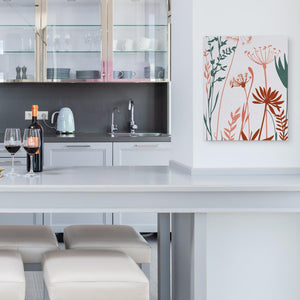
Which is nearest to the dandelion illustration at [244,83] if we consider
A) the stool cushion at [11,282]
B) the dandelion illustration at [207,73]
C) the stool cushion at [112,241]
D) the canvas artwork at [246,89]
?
the canvas artwork at [246,89]

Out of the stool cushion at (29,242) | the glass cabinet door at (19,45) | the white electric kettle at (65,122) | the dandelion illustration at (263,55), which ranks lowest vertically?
the stool cushion at (29,242)

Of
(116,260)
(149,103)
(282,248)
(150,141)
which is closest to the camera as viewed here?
(116,260)

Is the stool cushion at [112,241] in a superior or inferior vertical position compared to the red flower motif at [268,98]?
inferior

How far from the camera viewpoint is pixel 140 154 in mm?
4789

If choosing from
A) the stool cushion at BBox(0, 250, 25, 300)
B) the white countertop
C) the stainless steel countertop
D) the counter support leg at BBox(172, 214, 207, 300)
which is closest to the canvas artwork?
the white countertop

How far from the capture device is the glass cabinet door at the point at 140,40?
16.5 ft

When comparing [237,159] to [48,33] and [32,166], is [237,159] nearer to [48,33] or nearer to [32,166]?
[32,166]

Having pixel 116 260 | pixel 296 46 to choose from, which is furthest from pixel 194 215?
pixel 296 46

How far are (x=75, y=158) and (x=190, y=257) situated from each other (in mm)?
2573

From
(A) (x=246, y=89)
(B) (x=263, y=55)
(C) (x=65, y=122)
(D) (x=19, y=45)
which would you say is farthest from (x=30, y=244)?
(D) (x=19, y=45)

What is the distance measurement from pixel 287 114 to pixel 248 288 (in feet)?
2.59

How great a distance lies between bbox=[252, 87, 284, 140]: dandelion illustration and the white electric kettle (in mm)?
2658

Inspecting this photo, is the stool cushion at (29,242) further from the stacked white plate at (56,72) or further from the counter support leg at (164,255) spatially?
the stacked white plate at (56,72)

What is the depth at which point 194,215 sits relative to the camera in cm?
222
